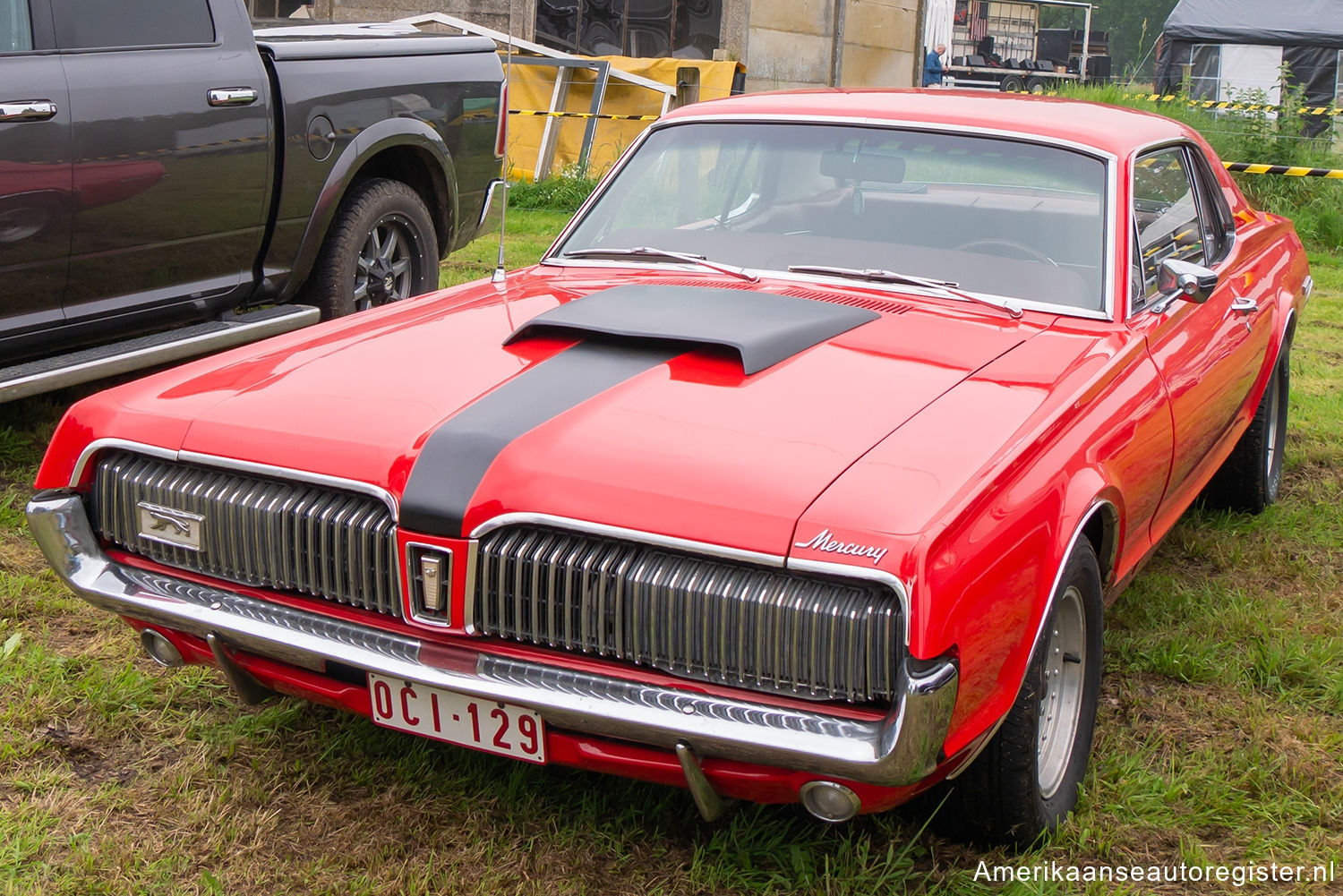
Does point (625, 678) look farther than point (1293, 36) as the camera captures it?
No

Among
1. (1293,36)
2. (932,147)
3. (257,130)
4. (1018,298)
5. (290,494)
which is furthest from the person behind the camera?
(1293,36)

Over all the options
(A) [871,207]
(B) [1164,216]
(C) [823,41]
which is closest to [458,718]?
(A) [871,207]

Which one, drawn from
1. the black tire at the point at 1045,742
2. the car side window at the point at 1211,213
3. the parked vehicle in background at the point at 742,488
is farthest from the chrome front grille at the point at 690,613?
the car side window at the point at 1211,213

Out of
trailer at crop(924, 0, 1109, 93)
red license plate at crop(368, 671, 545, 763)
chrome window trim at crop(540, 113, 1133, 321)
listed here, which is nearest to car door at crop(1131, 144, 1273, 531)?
chrome window trim at crop(540, 113, 1133, 321)

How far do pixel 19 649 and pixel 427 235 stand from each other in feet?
9.71

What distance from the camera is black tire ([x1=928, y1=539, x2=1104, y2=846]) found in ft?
8.27

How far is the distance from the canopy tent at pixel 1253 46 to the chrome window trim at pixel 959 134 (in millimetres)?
17921

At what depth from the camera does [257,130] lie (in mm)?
5086

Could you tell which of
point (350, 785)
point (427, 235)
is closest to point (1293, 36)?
point (427, 235)

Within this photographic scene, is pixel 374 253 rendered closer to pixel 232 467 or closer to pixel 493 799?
pixel 232 467

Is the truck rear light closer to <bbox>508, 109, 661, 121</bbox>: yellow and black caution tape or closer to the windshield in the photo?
the windshield

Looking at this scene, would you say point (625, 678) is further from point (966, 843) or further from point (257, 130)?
point (257, 130)

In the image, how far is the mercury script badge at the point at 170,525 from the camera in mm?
2691

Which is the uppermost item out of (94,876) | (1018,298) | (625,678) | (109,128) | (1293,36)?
(1293,36)
